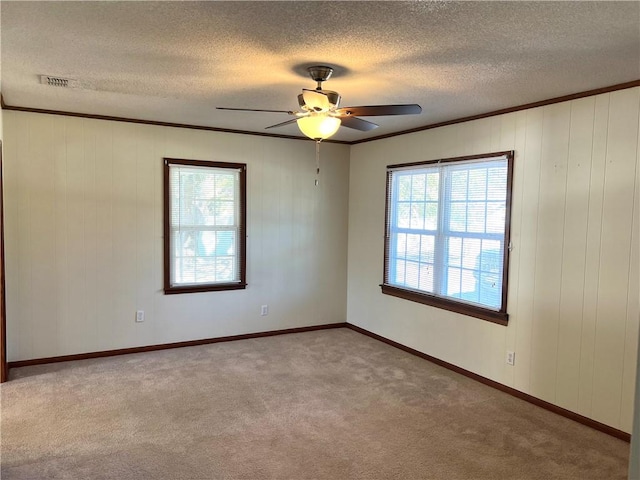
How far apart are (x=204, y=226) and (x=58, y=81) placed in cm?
209

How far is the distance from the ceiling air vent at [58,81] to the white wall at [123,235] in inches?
43.1

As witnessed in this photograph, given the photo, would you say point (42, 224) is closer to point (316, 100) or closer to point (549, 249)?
point (316, 100)

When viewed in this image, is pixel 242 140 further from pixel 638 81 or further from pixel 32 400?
pixel 638 81

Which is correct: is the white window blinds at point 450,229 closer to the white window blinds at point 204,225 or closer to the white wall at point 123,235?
the white wall at point 123,235

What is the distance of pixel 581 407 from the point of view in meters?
3.37

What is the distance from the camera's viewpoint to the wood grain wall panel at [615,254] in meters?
3.08

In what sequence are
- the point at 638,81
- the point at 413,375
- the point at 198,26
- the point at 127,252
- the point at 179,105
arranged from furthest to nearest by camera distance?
the point at 127,252 < the point at 413,375 < the point at 179,105 < the point at 638,81 < the point at 198,26

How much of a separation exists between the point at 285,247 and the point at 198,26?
3.52m

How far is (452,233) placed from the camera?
4406 mm

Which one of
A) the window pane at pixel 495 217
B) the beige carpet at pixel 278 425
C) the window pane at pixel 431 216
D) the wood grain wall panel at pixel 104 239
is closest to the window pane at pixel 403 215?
the window pane at pixel 431 216

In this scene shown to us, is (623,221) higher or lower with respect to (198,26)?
lower

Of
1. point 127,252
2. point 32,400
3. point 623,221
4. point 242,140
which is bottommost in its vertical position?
point 32,400

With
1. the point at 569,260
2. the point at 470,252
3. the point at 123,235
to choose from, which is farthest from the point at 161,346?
the point at 569,260

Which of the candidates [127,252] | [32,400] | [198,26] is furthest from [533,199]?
[32,400]
